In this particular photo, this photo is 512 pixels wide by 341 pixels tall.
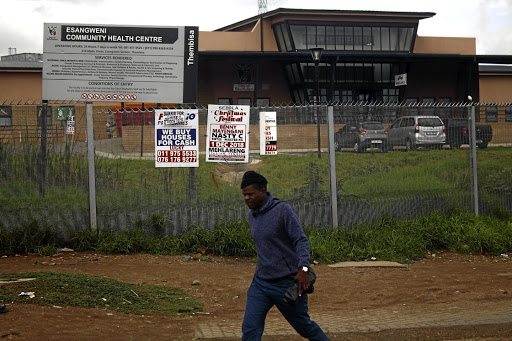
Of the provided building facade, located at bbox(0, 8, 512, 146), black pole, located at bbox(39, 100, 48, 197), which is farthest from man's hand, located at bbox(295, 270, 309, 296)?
building facade, located at bbox(0, 8, 512, 146)

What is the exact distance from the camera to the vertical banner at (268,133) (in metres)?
10.8

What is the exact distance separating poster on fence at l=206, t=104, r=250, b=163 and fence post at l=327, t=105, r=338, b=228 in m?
1.37

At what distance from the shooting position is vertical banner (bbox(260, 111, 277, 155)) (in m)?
10.8

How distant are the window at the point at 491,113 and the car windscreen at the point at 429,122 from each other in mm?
1178

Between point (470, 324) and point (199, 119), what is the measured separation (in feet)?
18.0

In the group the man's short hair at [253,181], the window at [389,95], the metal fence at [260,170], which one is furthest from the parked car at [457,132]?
the window at [389,95]

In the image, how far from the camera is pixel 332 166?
11070mm

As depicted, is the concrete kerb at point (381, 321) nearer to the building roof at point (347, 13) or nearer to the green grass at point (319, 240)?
the green grass at point (319, 240)

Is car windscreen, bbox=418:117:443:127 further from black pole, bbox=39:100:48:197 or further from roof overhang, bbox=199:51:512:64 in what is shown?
roof overhang, bbox=199:51:512:64

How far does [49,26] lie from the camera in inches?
471

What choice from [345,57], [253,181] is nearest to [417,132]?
[253,181]

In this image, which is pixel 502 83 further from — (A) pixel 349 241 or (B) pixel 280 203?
(B) pixel 280 203

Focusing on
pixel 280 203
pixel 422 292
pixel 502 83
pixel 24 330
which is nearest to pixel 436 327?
pixel 422 292

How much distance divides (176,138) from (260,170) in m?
1.44
